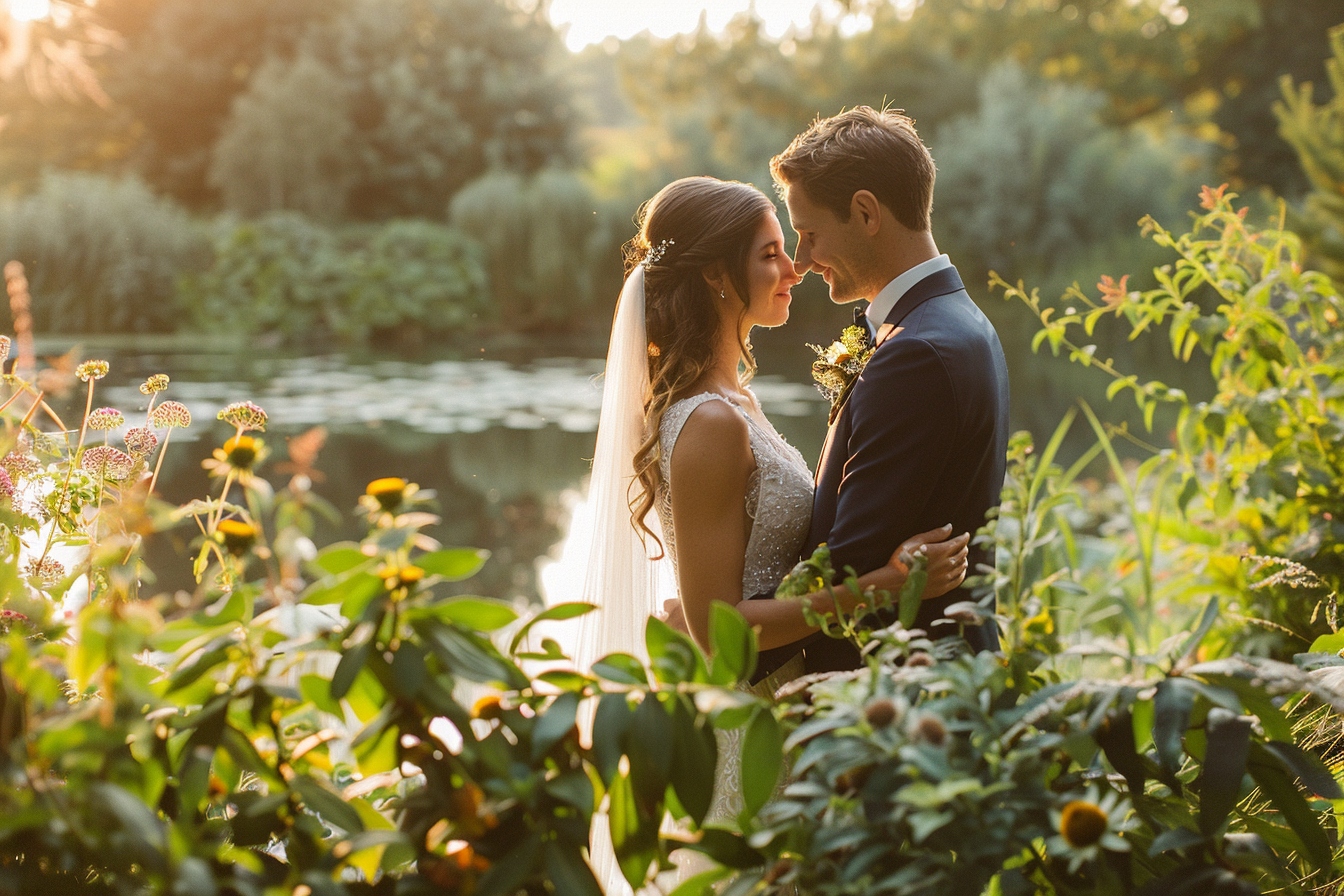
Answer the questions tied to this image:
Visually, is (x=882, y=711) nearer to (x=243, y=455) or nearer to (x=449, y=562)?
(x=449, y=562)

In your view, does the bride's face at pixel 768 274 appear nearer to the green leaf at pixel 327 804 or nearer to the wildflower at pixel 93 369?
the wildflower at pixel 93 369

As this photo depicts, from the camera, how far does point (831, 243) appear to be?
1.67 metres

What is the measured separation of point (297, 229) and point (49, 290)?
15.4 feet

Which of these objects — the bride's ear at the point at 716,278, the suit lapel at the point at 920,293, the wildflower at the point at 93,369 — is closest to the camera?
the wildflower at the point at 93,369

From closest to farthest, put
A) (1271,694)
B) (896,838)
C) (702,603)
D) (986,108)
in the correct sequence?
(896,838) < (1271,694) < (702,603) < (986,108)

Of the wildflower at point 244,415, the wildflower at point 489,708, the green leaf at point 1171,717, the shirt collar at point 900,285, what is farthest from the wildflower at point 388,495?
the shirt collar at point 900,285

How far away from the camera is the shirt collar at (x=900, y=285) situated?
1599 mm

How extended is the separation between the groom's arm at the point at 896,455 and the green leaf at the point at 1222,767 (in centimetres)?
66

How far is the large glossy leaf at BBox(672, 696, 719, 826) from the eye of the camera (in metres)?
0.70

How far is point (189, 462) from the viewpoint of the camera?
488 centimetres

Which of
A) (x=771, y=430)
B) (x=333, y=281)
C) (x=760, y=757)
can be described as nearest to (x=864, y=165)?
(x=771, y=430)

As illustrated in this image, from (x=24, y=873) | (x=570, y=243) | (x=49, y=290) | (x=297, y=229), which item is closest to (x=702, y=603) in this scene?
(x=24, y=873)

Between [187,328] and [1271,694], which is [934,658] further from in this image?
[187,328]

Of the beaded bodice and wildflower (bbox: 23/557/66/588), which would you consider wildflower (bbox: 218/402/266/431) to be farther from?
the beaded bodice
